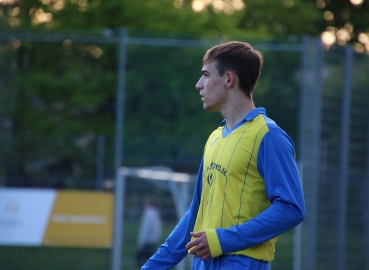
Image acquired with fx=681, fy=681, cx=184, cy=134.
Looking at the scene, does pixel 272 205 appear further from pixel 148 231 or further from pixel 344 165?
pixel 148 231

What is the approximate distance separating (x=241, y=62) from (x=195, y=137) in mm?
5745

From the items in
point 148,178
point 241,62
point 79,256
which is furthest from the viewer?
point 79,256

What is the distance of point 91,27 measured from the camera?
21016mm

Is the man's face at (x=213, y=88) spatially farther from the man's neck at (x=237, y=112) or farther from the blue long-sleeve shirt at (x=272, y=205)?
Answer: the blue long-sleeve shirt at (x=272, y=205)

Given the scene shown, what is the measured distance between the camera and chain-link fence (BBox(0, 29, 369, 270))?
27.3 feet

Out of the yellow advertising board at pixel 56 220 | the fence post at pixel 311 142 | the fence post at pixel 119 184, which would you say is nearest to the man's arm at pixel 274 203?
the fence post at pixel 311 142

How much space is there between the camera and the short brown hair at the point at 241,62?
9.95 ft

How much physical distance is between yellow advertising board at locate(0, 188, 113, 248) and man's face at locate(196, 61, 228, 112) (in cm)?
556

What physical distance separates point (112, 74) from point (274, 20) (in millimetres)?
17080

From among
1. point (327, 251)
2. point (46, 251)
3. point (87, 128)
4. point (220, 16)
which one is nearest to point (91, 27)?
point (220, 16)

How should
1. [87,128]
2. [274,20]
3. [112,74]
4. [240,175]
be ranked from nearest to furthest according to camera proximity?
[240,175] → [112,74] → [87,128] → [274,20]

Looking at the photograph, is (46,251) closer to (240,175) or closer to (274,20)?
(240,175)

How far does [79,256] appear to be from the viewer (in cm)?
937

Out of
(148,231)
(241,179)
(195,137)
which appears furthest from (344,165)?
(241,179)
